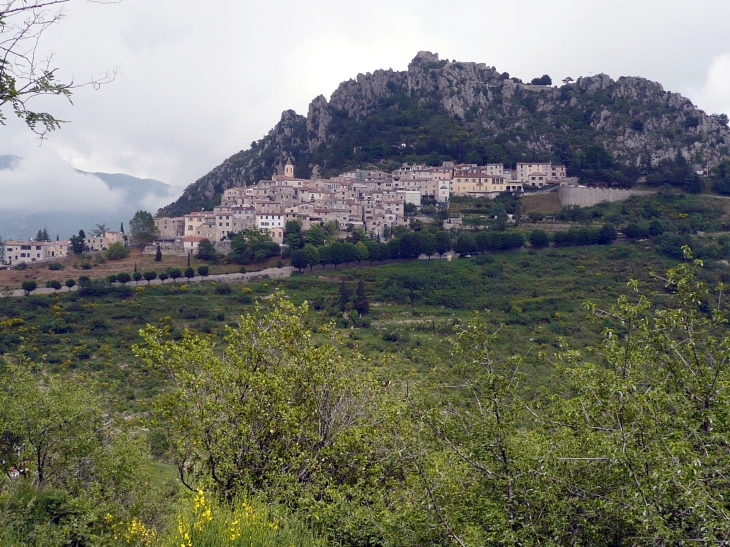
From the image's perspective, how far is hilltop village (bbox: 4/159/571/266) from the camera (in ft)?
200

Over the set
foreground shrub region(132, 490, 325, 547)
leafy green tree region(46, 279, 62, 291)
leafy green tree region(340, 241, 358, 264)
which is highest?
leafy green tree region(340, 241, 358, 264)

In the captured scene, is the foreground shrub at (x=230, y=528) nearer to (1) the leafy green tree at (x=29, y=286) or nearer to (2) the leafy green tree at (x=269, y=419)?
(2) the leafy green tree at (x=269, y=419)

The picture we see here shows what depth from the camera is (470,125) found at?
87.3 meters

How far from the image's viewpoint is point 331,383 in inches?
349

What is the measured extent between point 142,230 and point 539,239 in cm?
3838

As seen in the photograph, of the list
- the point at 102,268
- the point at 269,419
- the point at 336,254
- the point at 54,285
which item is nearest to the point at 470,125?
the point at 336,254

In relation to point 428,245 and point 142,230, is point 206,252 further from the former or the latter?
point 428,245

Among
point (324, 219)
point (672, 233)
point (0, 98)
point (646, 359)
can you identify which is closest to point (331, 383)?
point (646, 359)

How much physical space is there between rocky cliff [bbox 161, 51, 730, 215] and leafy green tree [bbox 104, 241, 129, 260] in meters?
28.0

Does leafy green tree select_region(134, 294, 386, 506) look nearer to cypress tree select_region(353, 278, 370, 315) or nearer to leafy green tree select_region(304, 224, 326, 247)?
cypress tree select_region(353, 278, 370, 315)

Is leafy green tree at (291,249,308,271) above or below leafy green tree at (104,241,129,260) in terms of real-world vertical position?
below

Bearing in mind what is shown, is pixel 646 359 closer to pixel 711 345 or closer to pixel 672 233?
pixel 711 345

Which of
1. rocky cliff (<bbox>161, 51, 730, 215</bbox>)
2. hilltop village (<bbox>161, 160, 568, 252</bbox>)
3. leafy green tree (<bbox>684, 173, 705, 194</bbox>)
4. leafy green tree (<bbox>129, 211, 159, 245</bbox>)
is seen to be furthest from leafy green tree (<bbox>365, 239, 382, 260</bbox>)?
leafy green tree (<bbox>684, 173, 705, 194</bbox>)

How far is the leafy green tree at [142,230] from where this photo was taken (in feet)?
206
